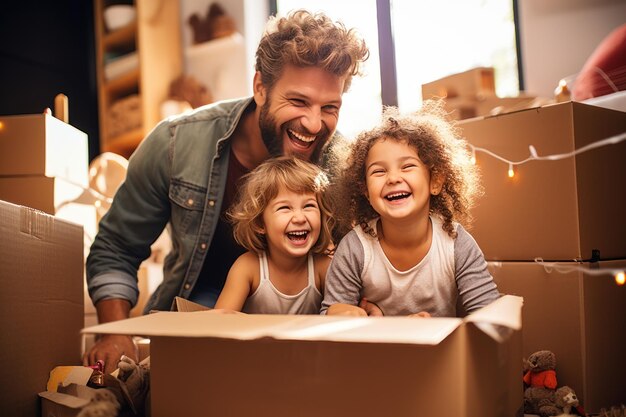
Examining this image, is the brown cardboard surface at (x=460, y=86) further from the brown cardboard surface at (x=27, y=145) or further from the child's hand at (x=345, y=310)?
the brown cardboard surface at (x=27, y=145)

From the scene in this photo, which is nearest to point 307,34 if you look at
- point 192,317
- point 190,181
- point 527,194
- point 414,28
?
point 190,181

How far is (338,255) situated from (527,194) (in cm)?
41

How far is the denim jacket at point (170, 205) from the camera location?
1.43m

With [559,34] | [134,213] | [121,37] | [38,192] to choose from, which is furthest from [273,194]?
[121,37]

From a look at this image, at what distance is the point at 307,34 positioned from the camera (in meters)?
1.37

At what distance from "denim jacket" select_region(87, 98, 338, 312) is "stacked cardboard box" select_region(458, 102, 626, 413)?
1.57 ft

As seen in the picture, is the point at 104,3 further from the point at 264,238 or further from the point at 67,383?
the point at 67,383

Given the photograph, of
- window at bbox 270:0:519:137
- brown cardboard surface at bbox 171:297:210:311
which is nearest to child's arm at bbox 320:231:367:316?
brown cardboard surface at bbox 171:297:210:311

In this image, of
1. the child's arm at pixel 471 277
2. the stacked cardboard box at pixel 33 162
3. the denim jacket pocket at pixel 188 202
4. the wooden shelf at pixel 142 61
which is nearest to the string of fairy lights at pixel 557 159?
the child's arm at pixel 471 277

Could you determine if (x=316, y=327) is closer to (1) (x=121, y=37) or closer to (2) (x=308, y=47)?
(2) (x=308, y=47)

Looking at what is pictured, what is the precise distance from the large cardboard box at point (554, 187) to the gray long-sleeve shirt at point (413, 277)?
0.40ft

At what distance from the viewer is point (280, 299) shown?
4.22 feet

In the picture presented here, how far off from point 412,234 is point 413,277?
9cm

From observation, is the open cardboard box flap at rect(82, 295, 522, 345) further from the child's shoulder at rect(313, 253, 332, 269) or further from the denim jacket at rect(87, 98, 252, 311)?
the denim jacket at rect(87, 98, 252, 311)
